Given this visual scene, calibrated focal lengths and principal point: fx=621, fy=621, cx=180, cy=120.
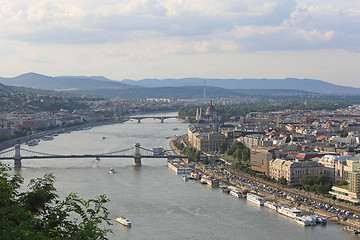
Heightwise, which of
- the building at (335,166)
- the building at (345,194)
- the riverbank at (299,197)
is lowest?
the riverbank at (299,197)

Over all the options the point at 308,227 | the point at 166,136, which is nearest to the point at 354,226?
the point at 308,227

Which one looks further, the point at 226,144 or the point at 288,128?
the point at 288,128

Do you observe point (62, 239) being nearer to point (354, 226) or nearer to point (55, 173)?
point (354, 226)

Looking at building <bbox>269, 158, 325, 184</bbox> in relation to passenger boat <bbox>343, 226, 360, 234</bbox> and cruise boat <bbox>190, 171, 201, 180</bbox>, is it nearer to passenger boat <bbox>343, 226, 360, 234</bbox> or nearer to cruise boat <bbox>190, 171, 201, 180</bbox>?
cruise boat <bbox>190, 171, 201, 180</bbox>

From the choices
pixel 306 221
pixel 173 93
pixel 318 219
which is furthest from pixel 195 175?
pixel 173 93

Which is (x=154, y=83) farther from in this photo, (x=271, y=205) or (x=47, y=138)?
(x=271, y=205)

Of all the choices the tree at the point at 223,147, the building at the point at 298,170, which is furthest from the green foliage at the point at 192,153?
the building at the point at 298,170

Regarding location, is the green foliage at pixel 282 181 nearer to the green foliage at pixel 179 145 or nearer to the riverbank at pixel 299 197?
the riverbank at pixel 299 197
